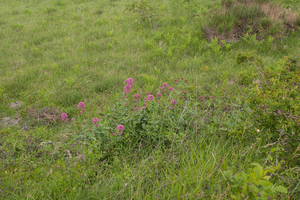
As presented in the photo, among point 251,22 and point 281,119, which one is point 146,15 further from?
point 281,119

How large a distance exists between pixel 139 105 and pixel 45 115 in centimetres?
190

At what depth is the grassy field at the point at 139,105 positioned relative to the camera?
2133mm

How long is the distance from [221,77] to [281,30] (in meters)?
3.17

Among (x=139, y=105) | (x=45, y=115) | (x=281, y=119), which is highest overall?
(x=281, y=119)

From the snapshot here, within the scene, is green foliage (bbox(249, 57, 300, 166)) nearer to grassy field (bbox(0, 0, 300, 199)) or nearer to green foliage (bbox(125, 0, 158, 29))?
grassy field (bbox(0, 0, 300, 199))

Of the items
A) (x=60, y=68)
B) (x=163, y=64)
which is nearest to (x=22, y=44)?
(x=60, y=68)

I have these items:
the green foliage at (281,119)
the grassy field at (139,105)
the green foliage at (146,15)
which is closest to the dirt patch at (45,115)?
the grassy field at (139,105)

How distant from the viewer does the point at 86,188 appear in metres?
2.13

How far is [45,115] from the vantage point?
4.18 meters

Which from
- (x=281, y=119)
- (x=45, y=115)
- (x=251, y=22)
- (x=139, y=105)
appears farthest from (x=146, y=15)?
(x=281, y=119)

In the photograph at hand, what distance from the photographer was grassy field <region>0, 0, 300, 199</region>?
2.13 meters

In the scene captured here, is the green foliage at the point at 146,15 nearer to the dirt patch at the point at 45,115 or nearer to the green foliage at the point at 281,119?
the dirt patch at the point at 45,115

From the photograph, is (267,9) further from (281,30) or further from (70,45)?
(70,45)

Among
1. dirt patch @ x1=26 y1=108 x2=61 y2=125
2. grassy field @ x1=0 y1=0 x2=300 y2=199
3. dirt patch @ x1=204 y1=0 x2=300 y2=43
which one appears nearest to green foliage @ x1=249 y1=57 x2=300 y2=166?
grassy field @ x1=0 y1=0 x2=300 y2=199
